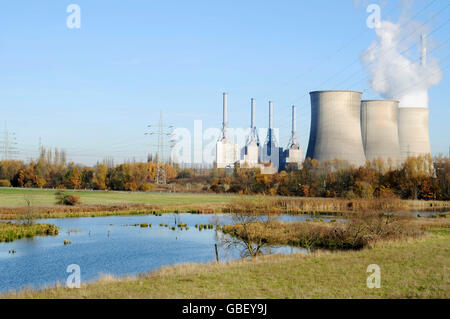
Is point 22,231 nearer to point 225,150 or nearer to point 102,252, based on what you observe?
point 102,252

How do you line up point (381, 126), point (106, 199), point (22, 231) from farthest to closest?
point (381, 126), point (106, 199), point (22, 231)

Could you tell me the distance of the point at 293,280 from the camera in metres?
8.95

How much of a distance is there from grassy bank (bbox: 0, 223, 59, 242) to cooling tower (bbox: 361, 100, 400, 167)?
91.9 ft

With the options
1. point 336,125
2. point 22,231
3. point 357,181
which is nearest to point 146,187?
point 357,181

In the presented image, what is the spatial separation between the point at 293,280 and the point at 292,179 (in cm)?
3636

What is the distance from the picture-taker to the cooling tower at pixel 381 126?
38.9 metres

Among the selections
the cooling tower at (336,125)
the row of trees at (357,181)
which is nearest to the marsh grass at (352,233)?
the row of trees at (357,181)

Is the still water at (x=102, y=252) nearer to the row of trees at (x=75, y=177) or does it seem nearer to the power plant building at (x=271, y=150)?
the row of trees at (x=75, y=177)

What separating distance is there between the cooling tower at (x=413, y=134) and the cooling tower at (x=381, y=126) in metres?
3.66
